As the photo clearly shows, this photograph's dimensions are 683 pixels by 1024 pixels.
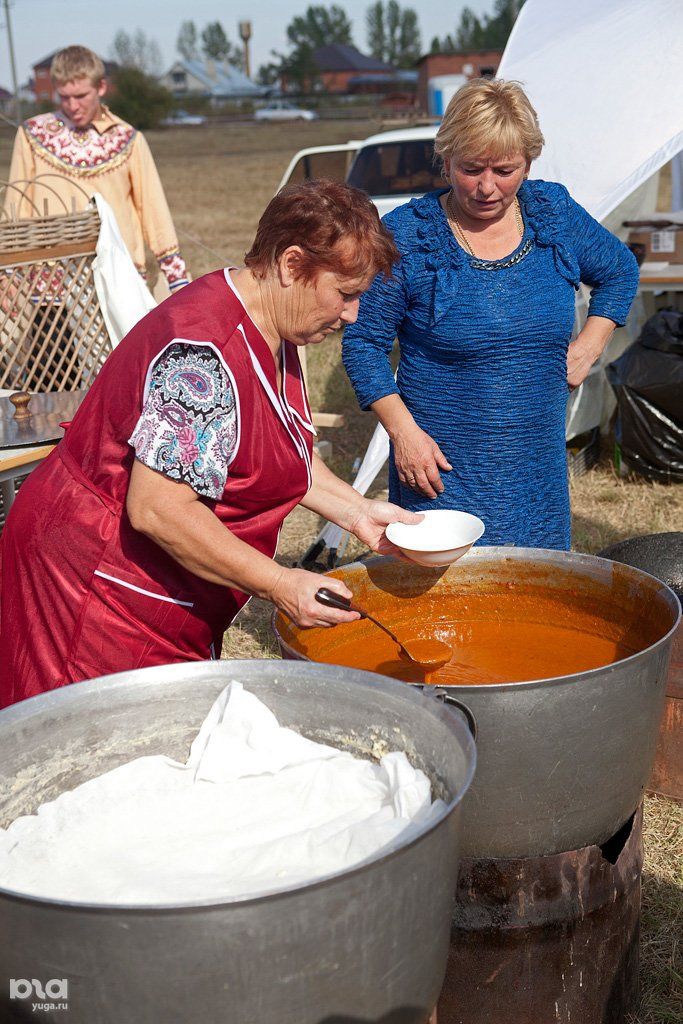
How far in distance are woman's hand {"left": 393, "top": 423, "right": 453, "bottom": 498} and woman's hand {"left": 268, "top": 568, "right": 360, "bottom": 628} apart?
3.23 ft

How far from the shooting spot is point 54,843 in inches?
54.0

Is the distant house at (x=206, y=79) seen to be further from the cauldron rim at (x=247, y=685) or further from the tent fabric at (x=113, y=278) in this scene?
the cauldron rim at (x=247, y=685)

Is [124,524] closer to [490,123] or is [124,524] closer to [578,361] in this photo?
[490,123]

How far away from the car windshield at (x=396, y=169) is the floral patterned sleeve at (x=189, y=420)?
714 cm

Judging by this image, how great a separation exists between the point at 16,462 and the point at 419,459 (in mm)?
1107

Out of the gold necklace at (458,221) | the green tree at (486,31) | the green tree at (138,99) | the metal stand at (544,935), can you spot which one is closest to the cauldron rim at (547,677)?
the metal stand at (544,935)

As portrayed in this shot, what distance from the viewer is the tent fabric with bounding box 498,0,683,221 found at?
4.62 m

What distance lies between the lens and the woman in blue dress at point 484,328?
2.57m

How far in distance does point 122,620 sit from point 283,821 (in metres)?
0.69

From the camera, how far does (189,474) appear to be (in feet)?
5.60

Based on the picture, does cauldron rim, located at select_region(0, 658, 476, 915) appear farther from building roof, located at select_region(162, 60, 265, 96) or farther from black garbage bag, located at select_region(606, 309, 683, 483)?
building roof, located at select_region(162, 60, 265, 96)

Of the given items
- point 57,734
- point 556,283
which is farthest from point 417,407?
point 57,734

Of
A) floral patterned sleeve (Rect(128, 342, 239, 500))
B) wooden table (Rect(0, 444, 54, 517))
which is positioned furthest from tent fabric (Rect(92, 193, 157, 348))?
floral patterned sleeve (Rect(128, 342, 239, 500))

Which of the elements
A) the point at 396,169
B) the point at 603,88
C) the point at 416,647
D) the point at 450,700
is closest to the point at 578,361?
the point at 416,647
